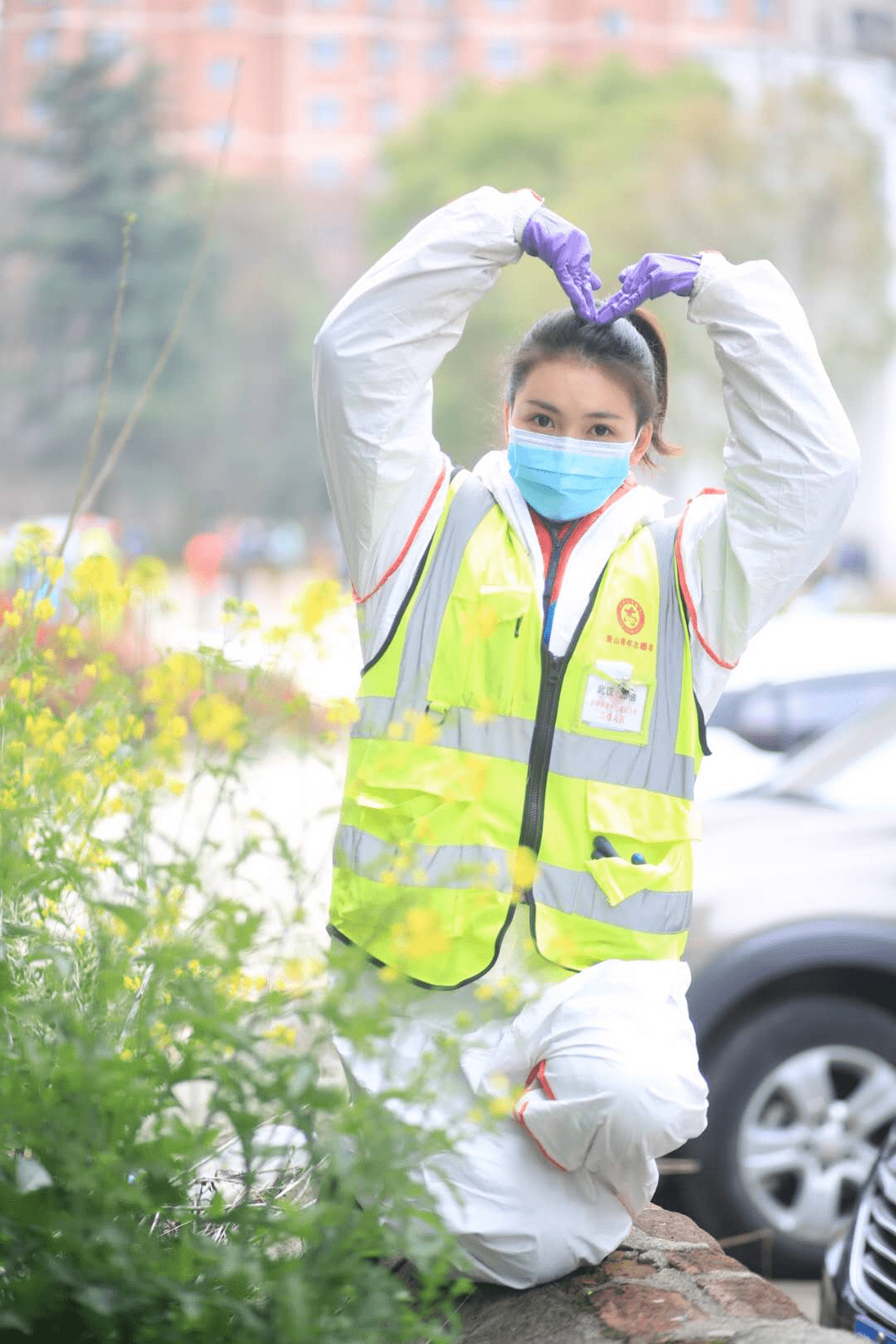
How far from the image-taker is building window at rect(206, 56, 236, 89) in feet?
306

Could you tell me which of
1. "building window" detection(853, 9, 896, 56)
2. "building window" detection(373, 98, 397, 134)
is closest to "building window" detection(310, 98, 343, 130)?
"building window" detection(373, 98, 397, 134)

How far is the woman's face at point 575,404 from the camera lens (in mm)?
2992

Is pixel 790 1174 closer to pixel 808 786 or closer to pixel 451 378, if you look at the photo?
pixel 808 786

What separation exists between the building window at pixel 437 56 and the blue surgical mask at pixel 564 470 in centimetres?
9626

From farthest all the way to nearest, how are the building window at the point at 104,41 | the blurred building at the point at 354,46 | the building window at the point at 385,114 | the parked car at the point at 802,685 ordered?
the building window at the point at 385,114
the blurred building at the point at 354,46
the building window at the point at 104,41
the parked car at the point at 802,685

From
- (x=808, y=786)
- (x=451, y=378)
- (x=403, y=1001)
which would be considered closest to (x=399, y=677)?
(x=403, y=1001)

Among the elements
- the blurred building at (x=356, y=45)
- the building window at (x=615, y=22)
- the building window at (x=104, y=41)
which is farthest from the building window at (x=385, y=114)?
the building window at (x=104, y=41)

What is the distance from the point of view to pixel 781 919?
182 inches

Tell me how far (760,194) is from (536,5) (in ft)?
215

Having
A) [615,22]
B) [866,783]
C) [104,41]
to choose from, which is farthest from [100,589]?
[615,22]

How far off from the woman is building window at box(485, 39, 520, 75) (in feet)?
311

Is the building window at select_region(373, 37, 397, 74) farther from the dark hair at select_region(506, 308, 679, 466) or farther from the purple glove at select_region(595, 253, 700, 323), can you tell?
the purple glove at select_region(595, 253, 700, 323)

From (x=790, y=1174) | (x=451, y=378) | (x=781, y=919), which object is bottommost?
(x=790, y=1174)

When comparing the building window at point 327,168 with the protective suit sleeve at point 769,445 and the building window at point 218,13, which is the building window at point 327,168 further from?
the protective suit sleeve at point 769,445
